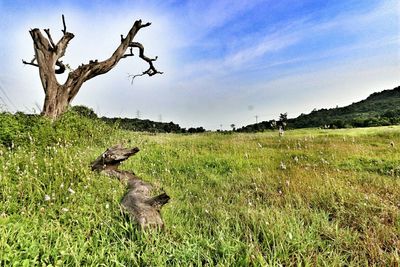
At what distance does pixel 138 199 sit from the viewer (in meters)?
5.32

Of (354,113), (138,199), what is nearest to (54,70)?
(138,199)

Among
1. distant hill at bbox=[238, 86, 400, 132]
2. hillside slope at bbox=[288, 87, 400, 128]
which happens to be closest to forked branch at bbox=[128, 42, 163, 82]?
distant hill at bbox=[238, 86, 400, 132]

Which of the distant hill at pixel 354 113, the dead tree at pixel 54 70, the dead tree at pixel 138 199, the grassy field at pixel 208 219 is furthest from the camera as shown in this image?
the distant hill at pixel 354 113

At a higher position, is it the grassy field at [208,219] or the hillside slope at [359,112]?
the hillside slope at [359,112]

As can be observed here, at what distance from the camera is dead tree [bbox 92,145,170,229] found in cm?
481

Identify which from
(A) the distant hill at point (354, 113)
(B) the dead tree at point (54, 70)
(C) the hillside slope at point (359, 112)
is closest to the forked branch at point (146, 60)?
(B) the dead tree at point (54, 70)

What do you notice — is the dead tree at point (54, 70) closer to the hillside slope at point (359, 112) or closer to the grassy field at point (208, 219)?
the grassy field at point (208, 219)

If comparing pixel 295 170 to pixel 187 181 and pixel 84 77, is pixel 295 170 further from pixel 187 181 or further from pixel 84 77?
pixel 84 77

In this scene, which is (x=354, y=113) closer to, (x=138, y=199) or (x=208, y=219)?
(x=208, y=219)

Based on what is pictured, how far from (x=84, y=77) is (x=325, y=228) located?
15906mm

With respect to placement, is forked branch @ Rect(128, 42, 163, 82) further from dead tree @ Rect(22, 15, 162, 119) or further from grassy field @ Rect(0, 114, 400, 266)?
grassy field @ Rect(0, 114, 400, 266)

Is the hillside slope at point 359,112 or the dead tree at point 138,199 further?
the hillside slope at point 359,112

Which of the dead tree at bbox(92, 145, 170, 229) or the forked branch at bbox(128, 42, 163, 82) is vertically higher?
the forked branch at bbox(128, 42, 163, 82)

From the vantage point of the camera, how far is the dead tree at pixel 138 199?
4812mm
